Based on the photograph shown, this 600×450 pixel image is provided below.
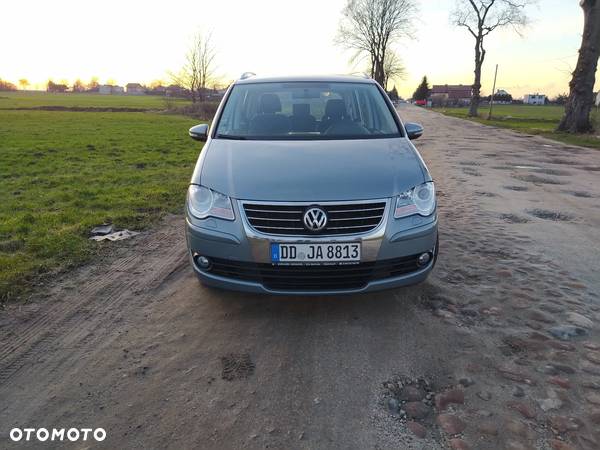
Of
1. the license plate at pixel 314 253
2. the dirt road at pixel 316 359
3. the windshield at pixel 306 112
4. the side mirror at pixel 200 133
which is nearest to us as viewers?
the dirt road at pixel 316 359

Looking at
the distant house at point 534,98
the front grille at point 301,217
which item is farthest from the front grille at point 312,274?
the distant house at point 534,98

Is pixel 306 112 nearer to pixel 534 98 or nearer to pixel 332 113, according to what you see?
pixel 332 113

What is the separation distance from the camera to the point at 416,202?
304cm

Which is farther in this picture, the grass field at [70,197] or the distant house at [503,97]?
the distant house at [503,97]

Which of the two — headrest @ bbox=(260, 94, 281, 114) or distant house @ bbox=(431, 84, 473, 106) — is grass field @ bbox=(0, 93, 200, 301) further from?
distant house @ bbox=(431, 84, 473, 106)

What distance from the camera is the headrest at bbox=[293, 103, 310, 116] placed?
13.7 ft

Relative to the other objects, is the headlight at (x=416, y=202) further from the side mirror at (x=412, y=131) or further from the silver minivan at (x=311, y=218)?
the side mirror at (x=412, y=131)

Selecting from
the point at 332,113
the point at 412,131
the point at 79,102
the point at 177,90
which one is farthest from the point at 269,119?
the point at 79,102

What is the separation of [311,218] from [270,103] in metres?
1.93

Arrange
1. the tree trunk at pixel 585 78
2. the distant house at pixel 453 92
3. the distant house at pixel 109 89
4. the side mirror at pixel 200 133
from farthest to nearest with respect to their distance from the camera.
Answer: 1. the distant house at pixel 109 89
2. the distant house at pixel 453 92
3. the tree trunk at pixel 585 78
4. the side mirror at pixel 200 133

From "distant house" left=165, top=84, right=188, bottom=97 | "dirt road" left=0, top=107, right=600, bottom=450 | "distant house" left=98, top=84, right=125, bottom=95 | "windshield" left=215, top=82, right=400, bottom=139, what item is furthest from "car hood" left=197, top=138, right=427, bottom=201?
"distant house" left=98, top=84, right=125, bottom=95

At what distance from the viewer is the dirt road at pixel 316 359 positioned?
2115 mm

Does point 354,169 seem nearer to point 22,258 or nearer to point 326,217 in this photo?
point 326,217

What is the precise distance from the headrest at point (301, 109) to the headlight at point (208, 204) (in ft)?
4.92
